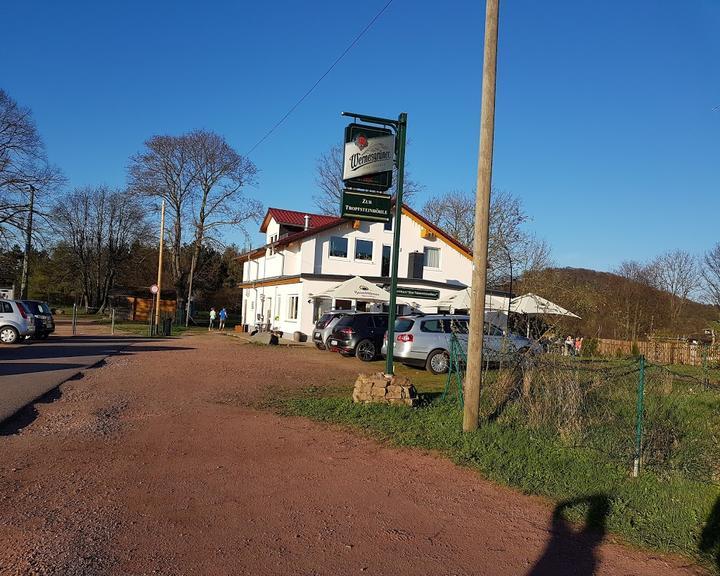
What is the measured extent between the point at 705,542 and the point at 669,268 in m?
50.2

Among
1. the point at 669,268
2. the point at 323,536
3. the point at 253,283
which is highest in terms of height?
the point at 669,268

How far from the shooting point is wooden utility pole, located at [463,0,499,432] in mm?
8445

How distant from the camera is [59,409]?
9.91 meters

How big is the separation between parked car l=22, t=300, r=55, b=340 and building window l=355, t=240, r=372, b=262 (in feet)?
49.1

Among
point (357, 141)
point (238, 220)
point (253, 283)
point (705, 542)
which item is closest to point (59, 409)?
point (357, 141)

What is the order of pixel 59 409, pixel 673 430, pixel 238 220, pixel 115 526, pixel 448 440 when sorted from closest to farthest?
pixel 115 526
pixel 448 440
pixel 673 430
pixel 59 409
pixel 238 220

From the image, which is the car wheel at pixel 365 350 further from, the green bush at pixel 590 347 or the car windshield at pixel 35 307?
the car windshield at pixel 35 307

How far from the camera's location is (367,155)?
11.0m

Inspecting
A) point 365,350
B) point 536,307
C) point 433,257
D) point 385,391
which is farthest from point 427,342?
point 433,257

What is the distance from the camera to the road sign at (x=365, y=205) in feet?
36.8

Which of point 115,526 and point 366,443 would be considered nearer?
point 115,526

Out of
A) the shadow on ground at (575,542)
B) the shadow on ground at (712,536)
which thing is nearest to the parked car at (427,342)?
the shadow on ground at (575,542)

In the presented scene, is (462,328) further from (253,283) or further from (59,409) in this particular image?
(253,283)

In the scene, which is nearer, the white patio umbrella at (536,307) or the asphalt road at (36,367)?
the asphalt road at (36,367)
